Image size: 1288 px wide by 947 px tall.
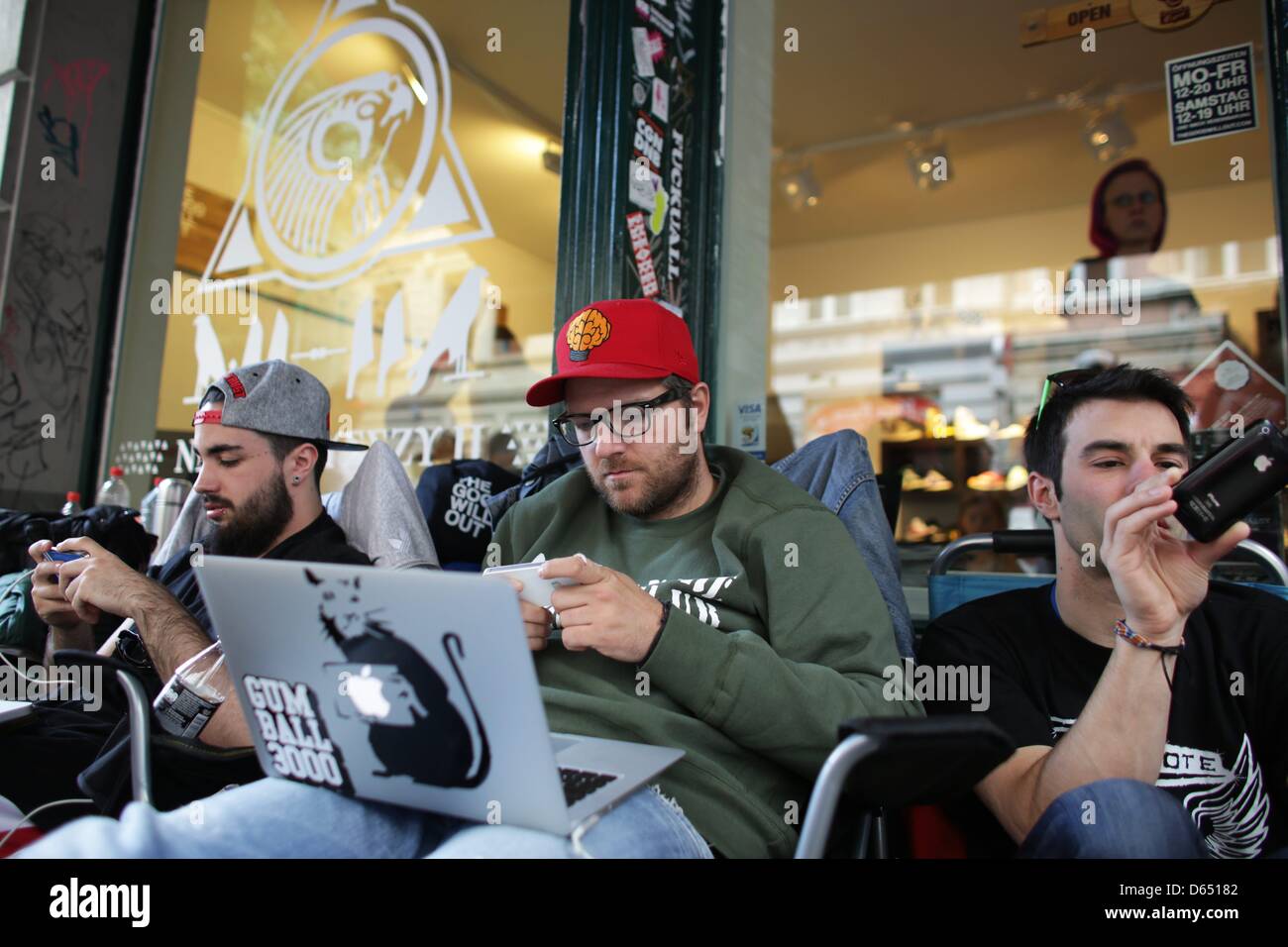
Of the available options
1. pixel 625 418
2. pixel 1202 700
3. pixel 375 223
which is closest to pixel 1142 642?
pixel 1202 700

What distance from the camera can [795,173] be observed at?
19.9 feet

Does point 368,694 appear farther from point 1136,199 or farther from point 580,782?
point 1136,199

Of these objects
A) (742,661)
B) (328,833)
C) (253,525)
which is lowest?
(328,833)

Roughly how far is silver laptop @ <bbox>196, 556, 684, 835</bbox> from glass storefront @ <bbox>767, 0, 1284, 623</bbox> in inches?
80.4

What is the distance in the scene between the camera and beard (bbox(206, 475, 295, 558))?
2.01m

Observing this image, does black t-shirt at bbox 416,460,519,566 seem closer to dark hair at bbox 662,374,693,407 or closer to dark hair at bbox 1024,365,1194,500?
dark hair at bbox 662,374,693,407

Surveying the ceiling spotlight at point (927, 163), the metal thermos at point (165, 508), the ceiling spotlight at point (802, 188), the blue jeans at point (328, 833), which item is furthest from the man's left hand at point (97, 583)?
the ceiling spotlight at point (927, 163)

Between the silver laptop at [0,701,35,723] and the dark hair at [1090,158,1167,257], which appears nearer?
the silver laptop at [0,701,35,723]

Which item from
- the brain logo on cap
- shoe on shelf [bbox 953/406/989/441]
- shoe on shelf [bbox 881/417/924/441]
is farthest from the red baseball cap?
shoe on shelf [bbox 881/417/924/441]

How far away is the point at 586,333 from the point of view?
5.69 ft

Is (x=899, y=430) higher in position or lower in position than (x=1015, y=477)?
higher

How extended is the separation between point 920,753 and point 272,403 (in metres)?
1.72

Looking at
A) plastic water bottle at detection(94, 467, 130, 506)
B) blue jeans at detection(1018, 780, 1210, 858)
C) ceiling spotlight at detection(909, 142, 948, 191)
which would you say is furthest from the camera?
ceiling spotlight at detection(909, 142, 948, 191)
